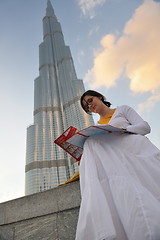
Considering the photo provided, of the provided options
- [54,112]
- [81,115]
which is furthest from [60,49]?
[81,115]

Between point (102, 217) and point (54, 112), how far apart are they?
58.1 meters

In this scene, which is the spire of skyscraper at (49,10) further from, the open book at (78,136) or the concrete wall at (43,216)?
the open book at (78,136)

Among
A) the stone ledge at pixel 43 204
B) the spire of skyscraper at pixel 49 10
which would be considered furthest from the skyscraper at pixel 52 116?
the stone ledge at pixel 43 204

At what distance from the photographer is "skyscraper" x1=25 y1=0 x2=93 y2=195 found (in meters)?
49.5

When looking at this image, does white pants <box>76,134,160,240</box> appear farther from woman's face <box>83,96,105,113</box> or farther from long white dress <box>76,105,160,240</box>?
woman's face <box>83,96,105,113</box>

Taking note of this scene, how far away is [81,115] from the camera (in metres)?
50.5

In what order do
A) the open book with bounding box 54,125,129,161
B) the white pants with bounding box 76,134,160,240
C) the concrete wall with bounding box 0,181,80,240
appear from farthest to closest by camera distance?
the concrete wall with bounding box 0,181,80,240
the open book with bounding box 54,125,129,161
the white pants with bounding box 76,134,160,240

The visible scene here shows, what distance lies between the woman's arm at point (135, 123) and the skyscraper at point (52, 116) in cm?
4576

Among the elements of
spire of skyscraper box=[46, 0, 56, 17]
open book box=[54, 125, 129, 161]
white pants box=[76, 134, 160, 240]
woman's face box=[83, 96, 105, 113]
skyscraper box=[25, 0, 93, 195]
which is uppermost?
spire of skyscraper box=[46, 0, 56, 17]

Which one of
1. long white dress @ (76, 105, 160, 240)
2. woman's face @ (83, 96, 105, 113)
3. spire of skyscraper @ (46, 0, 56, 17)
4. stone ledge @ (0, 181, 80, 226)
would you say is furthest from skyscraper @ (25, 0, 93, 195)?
long white dress @ (76, 105, 160, 240)

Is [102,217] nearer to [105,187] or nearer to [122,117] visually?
[105,187]

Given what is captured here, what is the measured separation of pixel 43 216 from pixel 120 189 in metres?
1.69

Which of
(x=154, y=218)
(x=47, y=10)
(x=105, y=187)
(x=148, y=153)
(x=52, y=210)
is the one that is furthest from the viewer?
(x=47, y=10)

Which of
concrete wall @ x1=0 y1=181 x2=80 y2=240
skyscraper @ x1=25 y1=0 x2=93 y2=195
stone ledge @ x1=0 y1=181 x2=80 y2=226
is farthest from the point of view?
skyscraper @ x1=25 y1=0 x2=93 y2=195
